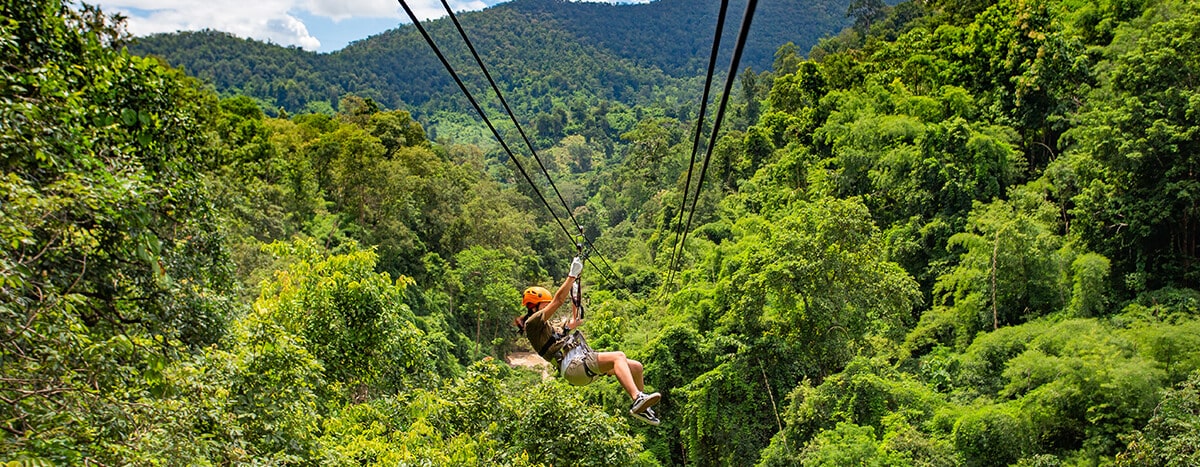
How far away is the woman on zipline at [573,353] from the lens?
480cm

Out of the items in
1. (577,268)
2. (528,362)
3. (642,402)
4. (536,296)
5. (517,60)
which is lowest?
(528,362)

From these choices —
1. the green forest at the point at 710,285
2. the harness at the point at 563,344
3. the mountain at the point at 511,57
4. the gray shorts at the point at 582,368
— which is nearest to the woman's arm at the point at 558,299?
the harness at the point at 563,344

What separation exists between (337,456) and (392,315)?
9.16ft

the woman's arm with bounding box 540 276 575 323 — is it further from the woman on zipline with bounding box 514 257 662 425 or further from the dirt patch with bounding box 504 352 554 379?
the dirt patch with bounding box 504 352 554 379

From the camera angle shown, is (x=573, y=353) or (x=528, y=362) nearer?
(x=573, y=353)

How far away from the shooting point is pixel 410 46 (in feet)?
481

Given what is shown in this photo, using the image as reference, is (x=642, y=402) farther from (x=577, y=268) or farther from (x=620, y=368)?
(x=577, y=268)

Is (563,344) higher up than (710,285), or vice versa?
(563,344)

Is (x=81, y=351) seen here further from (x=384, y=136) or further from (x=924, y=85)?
(x=384, y=136)

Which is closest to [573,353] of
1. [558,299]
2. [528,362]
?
[558,299]

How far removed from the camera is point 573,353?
521 centimetres

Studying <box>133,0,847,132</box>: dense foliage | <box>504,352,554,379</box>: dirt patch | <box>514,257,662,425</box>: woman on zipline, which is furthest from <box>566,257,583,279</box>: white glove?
<box>133,0,847,132</box>: dense foliage

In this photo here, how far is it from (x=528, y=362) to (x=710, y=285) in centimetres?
1776

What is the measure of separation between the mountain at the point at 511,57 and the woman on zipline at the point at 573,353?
340 feet
